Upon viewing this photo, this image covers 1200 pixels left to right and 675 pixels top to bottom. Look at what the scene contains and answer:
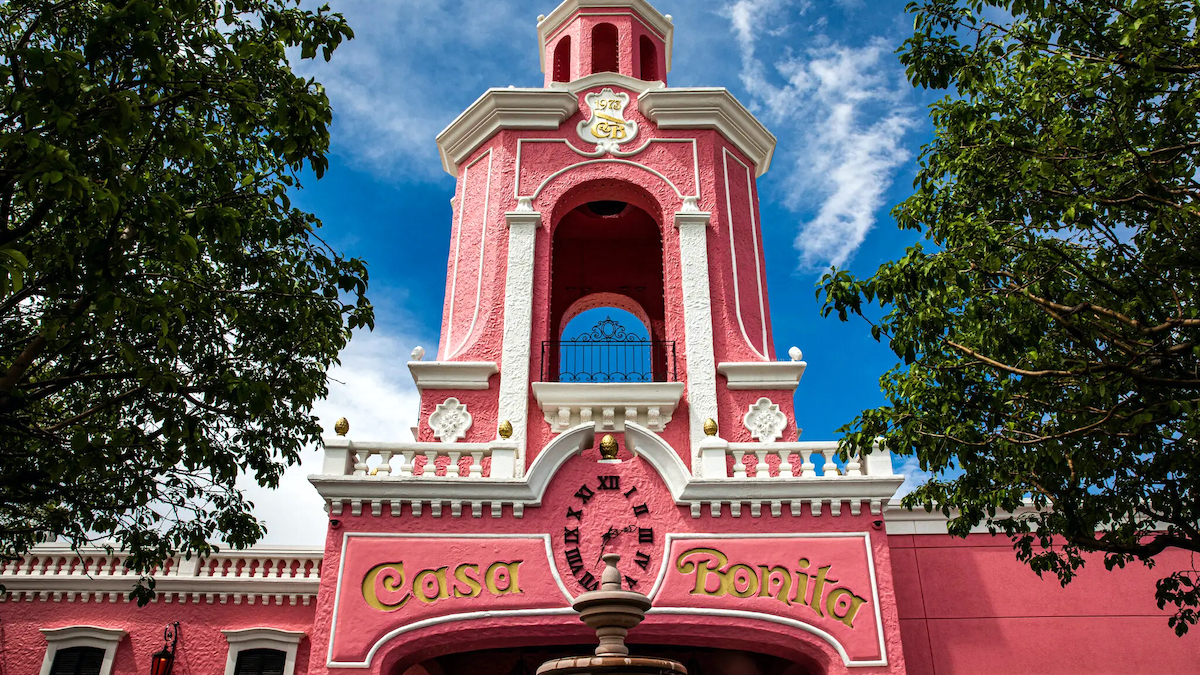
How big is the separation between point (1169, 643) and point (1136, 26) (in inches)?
392

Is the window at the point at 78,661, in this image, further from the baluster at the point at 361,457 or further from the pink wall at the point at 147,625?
the baluster at the point at 361,457

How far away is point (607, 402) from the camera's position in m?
13.0

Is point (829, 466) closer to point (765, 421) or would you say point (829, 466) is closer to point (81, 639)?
point (765, 421)

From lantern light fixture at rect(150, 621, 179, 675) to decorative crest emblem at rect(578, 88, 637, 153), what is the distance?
10997 mm

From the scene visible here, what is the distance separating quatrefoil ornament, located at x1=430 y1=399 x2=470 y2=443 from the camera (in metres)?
13.0

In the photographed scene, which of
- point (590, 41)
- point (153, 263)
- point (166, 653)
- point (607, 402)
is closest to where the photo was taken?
point (153, 263)

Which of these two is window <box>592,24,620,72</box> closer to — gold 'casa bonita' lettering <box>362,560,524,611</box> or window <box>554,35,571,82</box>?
window <box>554,35,571,82</box>

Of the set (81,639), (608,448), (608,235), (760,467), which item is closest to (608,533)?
(608,448)

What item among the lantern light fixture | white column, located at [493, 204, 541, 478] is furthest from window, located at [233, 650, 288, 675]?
white column, located at [493, 204, 541, 478]

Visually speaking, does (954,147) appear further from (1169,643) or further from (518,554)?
(1169,643)

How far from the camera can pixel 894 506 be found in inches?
551

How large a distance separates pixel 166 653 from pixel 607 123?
1171 centimetres

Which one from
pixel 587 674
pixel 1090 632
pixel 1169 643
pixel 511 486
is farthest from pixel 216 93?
pixel 1169 643

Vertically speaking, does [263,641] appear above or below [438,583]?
above
